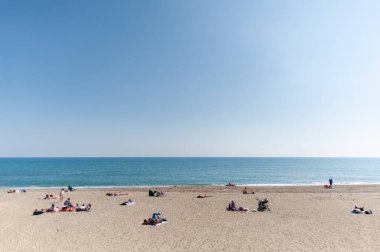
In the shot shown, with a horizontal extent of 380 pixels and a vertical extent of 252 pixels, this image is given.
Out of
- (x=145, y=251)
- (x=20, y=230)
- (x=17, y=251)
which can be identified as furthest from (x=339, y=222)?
(x=20, y=230)

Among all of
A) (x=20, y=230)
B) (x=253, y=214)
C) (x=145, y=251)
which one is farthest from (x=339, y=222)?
(x=20, y=230)

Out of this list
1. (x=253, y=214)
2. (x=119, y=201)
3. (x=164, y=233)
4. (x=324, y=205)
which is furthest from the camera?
(x=119, y=201)

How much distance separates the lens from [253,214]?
24547 mm

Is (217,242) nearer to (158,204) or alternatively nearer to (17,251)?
(17,251)

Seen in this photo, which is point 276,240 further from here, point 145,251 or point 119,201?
point 119,201

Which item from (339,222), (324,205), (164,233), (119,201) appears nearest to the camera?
(164,233)

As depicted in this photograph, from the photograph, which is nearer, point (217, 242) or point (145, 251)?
point (145, 251)

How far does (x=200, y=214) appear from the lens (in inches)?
969

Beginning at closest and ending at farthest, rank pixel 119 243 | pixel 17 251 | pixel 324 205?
1. pixel 17 251
2. pixel 119 243
3. pixel 324 205

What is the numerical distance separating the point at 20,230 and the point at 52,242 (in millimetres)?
4422

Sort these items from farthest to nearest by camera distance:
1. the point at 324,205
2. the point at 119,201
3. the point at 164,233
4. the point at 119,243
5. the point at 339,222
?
1. the point at 119,201
2. the point at 324,205
3. the point at 339,222
4. the point at 164,233
5. the point at 119,243

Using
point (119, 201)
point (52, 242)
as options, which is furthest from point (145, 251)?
point (119, 201)

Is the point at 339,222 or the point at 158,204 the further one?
the point at 158,204

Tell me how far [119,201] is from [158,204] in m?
5.22
